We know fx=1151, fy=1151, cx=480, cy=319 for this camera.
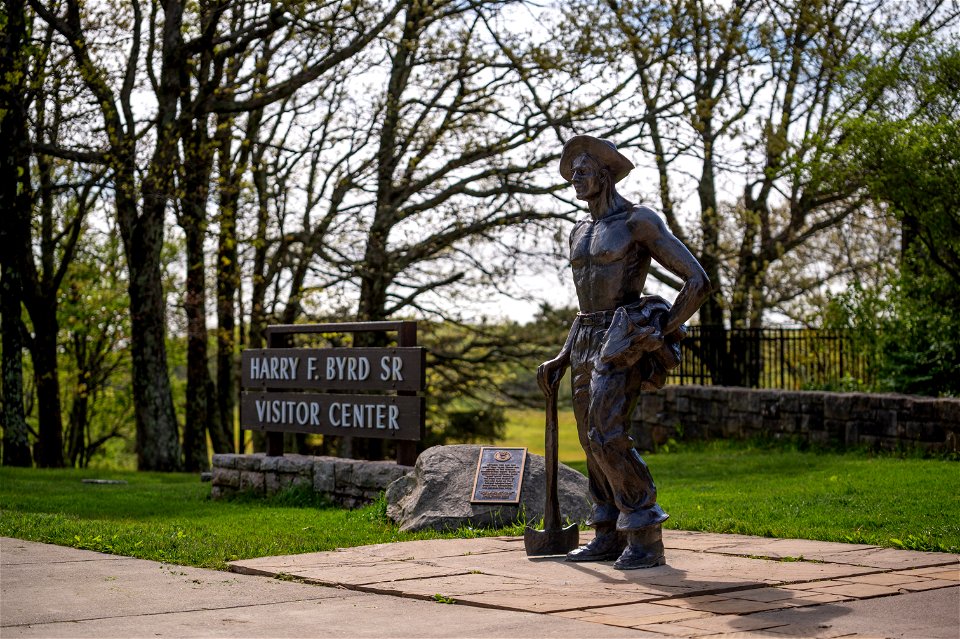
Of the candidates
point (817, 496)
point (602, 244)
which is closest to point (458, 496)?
point (602, 244)

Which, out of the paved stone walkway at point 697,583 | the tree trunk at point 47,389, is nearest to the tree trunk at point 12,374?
the tree trunk at point 47,389

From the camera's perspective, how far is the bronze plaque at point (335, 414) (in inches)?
432

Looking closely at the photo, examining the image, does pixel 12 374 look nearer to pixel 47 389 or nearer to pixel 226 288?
pixel 47 389

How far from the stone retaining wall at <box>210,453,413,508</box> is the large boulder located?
114 centimetres

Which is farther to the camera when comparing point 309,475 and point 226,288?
point 226,288

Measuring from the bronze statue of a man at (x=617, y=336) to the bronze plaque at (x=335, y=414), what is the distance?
4.21 m

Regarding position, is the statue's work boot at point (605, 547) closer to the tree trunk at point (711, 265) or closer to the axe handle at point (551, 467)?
the axe handle at point (551, 467)

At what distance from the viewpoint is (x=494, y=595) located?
18.1 ft

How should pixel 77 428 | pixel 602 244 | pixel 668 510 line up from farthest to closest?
pixel 77 428, pixel 668 510, pixel 602 244

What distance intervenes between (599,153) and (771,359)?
12538 mm

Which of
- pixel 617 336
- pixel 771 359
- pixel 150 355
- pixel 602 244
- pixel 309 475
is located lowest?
pixel 309 475

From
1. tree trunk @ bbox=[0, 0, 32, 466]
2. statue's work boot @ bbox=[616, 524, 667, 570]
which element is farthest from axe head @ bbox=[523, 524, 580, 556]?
tree trunk @ bbox=[0, 0, 32, 466]

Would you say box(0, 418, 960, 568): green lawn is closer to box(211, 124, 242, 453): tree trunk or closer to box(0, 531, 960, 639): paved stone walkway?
box(0, 531, 960, 639): paved stone walkway

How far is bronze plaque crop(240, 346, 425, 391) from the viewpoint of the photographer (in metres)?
10.9
